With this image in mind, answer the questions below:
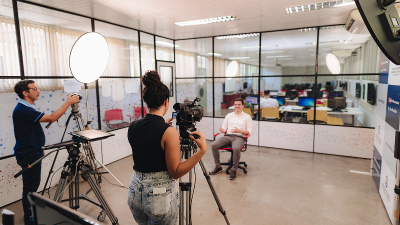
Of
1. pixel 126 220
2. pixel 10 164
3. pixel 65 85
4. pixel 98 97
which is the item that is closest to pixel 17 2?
pixel 65 85

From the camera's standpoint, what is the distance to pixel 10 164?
3.03 m

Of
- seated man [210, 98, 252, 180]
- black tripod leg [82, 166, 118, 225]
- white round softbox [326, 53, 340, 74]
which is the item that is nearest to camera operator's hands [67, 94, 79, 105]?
black tripod leg [82, 166, 118, 225]

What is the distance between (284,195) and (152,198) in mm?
2483

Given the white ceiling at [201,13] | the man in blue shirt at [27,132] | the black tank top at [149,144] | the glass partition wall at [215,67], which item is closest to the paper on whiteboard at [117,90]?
the glass partition wall at [215,67]

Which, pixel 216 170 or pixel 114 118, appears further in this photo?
pixel 114 118

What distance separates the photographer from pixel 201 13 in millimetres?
3994

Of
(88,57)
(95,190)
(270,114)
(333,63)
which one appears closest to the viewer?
(95,190)

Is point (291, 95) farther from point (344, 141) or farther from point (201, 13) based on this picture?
point (201, 13)

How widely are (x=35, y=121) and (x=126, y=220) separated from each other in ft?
4.95

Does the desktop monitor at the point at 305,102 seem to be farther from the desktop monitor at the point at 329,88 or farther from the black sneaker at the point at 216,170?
the black sneaker at the point at 216,170

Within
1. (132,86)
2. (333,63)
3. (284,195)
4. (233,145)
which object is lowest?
(284,195)

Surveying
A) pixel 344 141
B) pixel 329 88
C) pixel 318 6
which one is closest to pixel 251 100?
pixel 329 88

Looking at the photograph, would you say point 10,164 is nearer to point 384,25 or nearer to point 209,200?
point 209,200

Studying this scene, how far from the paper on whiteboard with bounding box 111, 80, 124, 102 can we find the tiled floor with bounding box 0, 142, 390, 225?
54.1 inches
